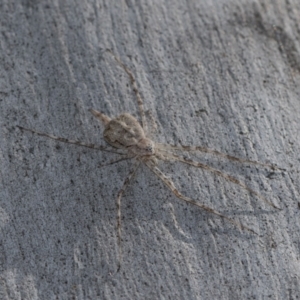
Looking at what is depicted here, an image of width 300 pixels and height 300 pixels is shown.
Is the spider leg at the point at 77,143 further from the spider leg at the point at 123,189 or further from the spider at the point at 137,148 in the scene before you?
the spider leg at the point at 123,189

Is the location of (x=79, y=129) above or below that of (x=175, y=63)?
below

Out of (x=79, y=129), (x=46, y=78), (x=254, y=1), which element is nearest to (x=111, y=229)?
(x=79, y=129)

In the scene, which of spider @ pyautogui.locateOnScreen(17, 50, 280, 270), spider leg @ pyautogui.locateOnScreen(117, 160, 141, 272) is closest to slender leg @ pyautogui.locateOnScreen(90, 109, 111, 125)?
spider @ pyautogui.locateOnScreen(17, 50, 280, 270)

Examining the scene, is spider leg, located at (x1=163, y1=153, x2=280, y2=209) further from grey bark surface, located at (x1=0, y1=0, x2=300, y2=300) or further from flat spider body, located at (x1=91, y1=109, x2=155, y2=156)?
flat spider body, located at (x1=91, y1=109, x2=155, y2=156)

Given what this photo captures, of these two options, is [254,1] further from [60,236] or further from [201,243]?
[60,236]

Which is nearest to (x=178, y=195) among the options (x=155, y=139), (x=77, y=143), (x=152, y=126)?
(x=155, y=139)

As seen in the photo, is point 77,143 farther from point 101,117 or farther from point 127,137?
point 127,137

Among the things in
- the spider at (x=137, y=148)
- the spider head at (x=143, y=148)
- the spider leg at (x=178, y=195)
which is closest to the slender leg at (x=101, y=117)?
the spider at (x=137, y=148)
